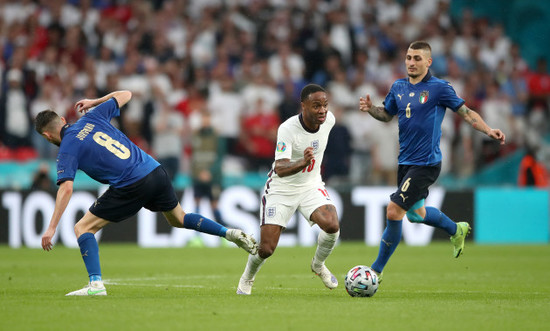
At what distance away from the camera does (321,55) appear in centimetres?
2138

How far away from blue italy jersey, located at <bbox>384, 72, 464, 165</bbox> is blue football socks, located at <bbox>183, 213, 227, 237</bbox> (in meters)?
2.21

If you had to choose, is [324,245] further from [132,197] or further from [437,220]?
[132,197]

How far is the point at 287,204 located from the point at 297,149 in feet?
1.98

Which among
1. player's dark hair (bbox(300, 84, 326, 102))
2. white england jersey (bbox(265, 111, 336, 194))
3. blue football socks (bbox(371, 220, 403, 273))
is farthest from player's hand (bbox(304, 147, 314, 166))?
blue football socks (bbox(371, 220, 403, 273))

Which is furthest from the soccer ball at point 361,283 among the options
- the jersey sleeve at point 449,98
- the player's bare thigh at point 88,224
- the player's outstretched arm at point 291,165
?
the player's bare thigh at point 88,224

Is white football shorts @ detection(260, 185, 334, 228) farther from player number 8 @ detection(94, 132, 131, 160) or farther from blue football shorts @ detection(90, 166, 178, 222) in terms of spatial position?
player number 8 @ detection(94, 132, 131, 160)

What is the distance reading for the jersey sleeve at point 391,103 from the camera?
33.5 feet

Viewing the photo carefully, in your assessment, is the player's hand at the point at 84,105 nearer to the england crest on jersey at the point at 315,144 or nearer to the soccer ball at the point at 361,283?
the england crest on jersey at the point at 315,144

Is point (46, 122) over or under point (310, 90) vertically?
under

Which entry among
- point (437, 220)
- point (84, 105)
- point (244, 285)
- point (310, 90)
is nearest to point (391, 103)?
point (310, 90)

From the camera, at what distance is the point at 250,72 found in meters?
20.3

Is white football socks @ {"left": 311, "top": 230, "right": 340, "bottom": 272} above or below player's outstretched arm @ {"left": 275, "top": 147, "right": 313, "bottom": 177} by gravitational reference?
below

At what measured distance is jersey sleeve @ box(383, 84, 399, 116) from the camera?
10.2 m

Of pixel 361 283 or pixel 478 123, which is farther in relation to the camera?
pixel 478 123
